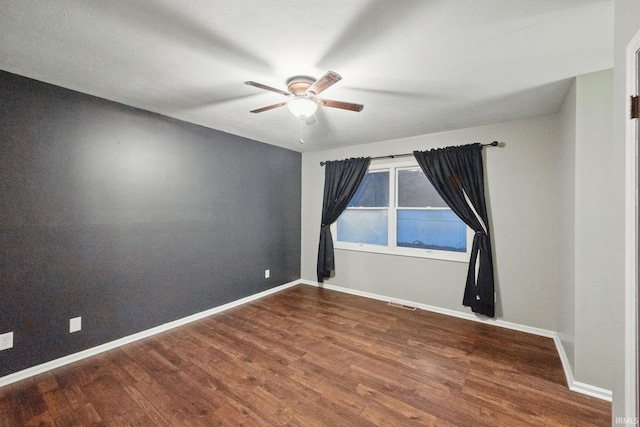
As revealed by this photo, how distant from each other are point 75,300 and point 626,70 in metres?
4.00

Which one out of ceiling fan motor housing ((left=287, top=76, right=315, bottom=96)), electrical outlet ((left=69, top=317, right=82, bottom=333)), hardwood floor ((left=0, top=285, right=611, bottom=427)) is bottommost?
hardwood floor ((left=0, top=285, right=611, bottom=427))

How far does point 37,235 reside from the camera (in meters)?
2.14

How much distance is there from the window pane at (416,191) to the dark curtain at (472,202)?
0.21m

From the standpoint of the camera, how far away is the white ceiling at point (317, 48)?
1354 mm

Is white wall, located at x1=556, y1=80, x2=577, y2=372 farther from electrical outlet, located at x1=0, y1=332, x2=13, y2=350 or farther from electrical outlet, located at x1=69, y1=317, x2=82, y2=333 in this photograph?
electrical outlet, located at x1=0, y1=332, x2=13, y2=350

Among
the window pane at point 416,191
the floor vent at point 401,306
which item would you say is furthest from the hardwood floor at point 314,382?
the window pane at point 416,191

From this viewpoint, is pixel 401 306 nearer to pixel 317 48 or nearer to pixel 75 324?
pixel 317 48

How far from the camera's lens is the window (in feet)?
11.4

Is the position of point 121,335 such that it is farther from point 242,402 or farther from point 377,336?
point 377,336

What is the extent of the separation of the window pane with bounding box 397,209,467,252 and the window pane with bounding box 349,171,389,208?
0.37m

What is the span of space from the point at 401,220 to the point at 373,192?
66cm

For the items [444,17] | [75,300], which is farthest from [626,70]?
[75,300]

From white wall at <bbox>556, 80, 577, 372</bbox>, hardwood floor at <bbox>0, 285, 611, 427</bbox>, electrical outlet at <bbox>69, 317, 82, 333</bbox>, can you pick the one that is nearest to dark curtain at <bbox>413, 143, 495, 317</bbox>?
hardwood floor at <bbox>0, 285, 611, 427</bbox>

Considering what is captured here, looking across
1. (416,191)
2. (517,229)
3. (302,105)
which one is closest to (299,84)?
(302,105)
